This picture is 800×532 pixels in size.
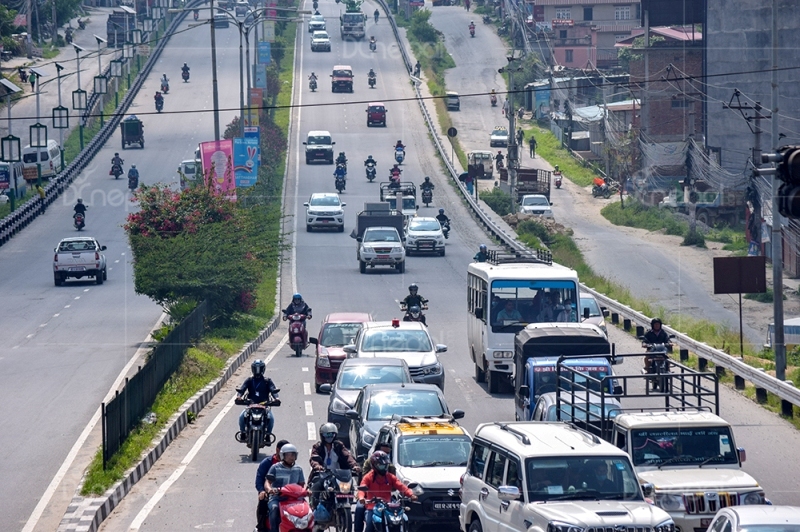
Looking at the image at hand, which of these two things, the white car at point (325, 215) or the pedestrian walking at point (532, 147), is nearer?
the white car at point (325, 215)

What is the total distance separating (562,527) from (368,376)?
32.7 ft

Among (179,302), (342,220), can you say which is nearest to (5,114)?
(342,220)

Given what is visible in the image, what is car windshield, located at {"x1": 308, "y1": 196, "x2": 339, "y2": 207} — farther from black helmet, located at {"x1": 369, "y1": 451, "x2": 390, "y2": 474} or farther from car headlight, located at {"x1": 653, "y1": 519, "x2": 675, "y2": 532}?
Result: car headlight, located at {"x1": 653, "y1": 519, "x2": 675, "y2": 532}

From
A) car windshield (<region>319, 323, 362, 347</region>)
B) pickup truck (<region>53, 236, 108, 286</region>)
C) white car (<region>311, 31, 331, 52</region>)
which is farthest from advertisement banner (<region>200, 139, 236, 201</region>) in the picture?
white car (<region>311, 31, 331, 52</region>)

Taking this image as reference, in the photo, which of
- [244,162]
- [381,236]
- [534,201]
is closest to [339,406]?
[244,162]

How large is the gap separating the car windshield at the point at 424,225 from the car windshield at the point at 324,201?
7.79m

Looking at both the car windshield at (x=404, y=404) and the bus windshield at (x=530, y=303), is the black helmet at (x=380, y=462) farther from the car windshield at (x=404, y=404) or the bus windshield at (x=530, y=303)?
the bus windshield at (x=530, y=303)

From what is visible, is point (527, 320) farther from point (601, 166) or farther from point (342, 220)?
point (601, 166)

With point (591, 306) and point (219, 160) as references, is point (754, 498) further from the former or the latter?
point (219, 160)

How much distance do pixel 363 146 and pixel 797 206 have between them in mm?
77479

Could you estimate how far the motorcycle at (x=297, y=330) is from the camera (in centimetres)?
3025

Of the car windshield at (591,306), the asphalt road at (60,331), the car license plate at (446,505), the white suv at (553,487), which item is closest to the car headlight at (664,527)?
the white suv at (553,487)

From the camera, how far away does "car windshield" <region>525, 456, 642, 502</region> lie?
472 inches

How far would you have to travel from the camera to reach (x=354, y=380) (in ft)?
67.7
